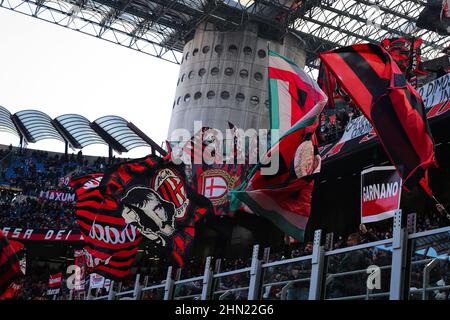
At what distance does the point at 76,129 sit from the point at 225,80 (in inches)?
781

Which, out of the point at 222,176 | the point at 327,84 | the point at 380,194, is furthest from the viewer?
the point at 222,176

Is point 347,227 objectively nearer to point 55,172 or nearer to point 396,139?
point 396,139

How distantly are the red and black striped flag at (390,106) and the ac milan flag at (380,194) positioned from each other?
2.09ft

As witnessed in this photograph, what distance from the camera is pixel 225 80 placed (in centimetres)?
5309

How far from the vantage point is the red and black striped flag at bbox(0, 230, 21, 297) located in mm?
10984

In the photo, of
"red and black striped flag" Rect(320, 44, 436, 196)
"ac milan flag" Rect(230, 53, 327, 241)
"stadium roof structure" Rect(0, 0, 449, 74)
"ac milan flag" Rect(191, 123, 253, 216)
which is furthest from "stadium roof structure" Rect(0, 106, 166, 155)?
"red and black striped flag" Rect(320, 44, 436, 196)

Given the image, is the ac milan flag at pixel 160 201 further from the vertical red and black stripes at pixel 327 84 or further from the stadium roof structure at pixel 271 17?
the stadium roof structure at pixel 271 17

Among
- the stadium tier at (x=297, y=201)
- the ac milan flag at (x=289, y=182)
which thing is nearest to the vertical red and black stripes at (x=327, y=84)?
the stadium tier at (x=297, y=201)

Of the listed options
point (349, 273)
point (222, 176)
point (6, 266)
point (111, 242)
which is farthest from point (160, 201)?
point (349, 273)

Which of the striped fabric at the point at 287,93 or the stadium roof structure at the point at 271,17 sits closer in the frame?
the striped fabric at the point at 287,93

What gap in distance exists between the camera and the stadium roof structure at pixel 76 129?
66.0 metres

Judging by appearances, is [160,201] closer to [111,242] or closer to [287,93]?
[111,242]
